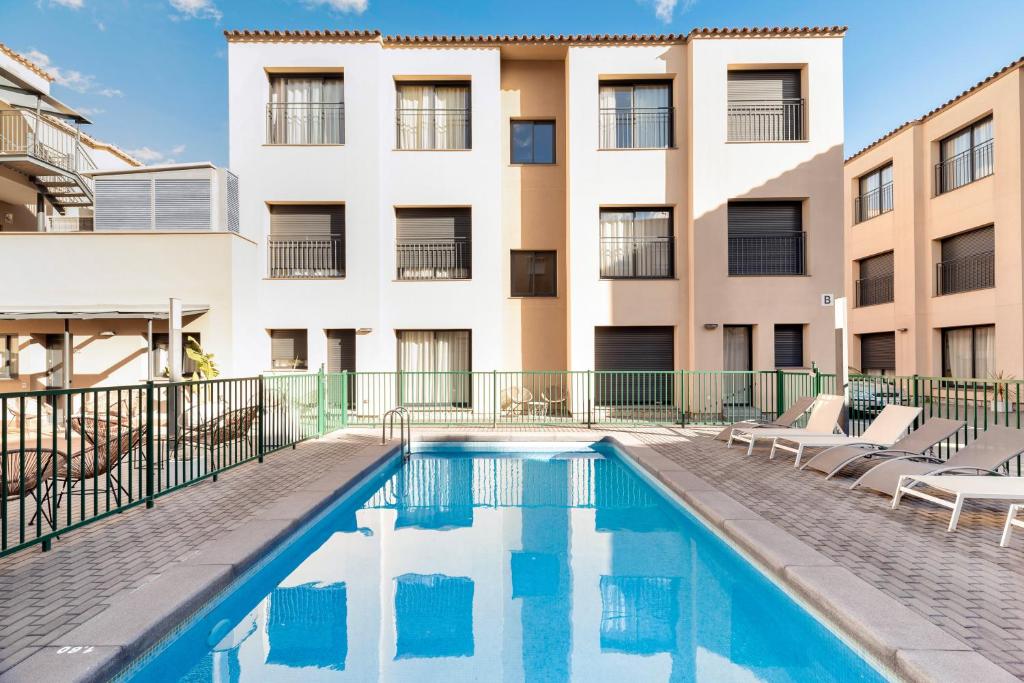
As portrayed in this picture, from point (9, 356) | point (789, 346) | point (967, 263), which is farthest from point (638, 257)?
point (9, 356)

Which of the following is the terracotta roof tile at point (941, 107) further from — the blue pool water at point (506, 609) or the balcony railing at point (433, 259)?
the blue pool water at point (506, 609)

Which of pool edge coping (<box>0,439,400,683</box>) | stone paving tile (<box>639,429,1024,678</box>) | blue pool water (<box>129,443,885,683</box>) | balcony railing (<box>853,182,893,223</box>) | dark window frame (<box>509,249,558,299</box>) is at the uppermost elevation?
balcony railing (<box>853,182,893,223</box>)

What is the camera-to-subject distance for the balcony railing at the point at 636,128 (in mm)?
15414

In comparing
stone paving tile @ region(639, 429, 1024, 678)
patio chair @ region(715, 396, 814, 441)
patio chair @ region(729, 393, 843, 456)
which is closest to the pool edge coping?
stone paving tile @ region(639, 429, 1024, 678)

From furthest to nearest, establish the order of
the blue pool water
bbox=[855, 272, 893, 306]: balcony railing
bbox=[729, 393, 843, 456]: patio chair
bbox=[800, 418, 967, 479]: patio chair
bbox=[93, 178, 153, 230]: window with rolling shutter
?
bbox=[855, 272, 893, 306]: balcony railing → bbox=[93, 178, 153, 230]: window with rolling shutter → bbox=[729, 393, 843, 456]: patio chair → bbox=[800, 418, 967, 479]: patio chair → the blue pool water

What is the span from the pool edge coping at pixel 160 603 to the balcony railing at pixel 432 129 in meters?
11.6

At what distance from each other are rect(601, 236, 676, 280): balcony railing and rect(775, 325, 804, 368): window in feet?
10.9

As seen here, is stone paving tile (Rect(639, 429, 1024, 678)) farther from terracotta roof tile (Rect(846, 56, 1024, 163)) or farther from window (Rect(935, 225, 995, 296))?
terracotta roof tile (Rect(846, 56, 1024, 163))

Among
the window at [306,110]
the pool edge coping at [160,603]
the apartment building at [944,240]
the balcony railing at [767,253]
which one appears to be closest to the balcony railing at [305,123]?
the window at [306,110]

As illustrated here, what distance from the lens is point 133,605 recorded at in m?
3.65

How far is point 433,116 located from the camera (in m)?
15.6

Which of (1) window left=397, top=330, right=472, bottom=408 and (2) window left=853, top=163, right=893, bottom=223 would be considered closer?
(1) window left=397, top=330, right=472, bottom=408

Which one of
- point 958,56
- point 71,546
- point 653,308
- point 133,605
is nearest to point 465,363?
point 653,308

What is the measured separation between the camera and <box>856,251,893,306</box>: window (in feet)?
72.1
